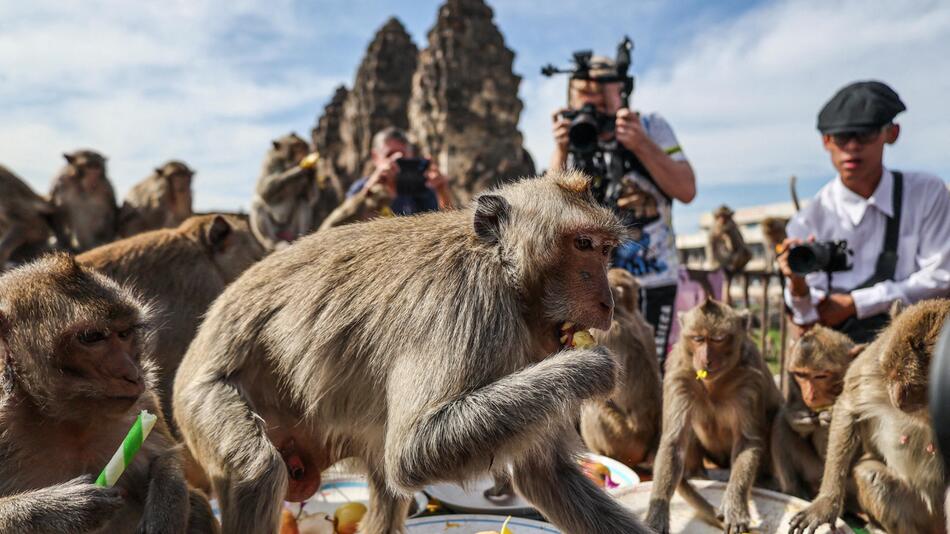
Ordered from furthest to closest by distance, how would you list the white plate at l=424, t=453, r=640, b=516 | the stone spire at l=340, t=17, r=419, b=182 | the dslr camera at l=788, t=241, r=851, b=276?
1. the stone spire at l=340, t=17, r=419, b=182
2. the dslr camera at l=788, t=241, r=851, b=276
3. the white plate at l=424, t=453, r=640, b=516

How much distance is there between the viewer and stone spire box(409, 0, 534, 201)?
68.8 feet

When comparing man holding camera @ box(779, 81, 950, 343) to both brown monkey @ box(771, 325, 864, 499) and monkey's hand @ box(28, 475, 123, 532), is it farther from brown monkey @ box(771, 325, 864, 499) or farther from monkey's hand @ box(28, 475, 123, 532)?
monkey's hand @ box(28, 475, 123, 532)

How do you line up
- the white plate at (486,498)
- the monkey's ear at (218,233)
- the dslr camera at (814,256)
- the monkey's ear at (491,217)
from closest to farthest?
the monkey's ear at (491,217) → the white plate at (486,498) → the dslr camera at (814,256) → the monkey's ear at (218,233)

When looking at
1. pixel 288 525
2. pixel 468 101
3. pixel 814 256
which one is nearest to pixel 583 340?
pixel 288 525

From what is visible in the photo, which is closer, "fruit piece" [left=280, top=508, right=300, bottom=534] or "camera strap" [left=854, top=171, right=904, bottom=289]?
"fruit piece" [left=280, top=508, right=300, bottom=534]

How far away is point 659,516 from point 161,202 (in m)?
6.37

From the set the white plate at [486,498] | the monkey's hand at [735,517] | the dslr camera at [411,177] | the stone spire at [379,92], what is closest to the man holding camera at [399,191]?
the dslr camera at [411,177]

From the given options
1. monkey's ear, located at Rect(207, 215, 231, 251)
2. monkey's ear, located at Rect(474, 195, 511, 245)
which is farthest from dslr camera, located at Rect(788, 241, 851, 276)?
monkey's ear, located at Rect(207, 215, 231, 251)

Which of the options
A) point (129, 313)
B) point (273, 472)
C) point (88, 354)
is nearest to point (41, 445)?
point (88, 354)

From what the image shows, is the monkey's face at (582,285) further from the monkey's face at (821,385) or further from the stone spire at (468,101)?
the stone spire at (468,101)

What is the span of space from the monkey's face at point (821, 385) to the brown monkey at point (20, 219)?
6864 mm

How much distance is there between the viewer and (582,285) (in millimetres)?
1749

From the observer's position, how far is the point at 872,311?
3260 millimetres

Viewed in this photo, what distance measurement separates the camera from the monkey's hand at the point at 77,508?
1427 millimetres
